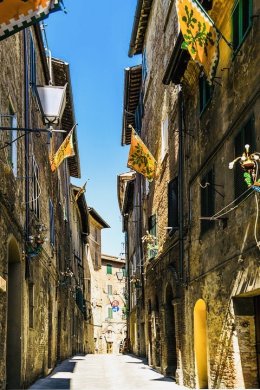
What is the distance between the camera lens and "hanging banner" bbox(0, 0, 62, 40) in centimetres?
647

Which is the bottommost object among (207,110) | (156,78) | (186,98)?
(207,110)

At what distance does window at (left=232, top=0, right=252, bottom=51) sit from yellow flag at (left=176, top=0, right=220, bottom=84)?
355mm

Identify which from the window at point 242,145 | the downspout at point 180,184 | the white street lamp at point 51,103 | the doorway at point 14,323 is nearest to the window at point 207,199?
the window at point 242,145

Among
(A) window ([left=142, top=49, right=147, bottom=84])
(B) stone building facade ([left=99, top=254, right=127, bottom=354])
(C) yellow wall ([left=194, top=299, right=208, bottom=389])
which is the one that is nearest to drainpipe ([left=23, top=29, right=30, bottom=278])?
(C) yellow wall ([left=194, top=299, right=208, bottom=389])

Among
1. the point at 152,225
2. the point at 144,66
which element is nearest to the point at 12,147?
the point at 152,225

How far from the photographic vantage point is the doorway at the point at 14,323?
487 inches

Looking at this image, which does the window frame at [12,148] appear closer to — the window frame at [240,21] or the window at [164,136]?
the window frame at [240,21]

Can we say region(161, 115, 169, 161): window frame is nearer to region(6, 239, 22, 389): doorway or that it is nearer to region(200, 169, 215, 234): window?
region(200, 169, 215, 234): window

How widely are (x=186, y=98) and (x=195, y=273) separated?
14.5ft

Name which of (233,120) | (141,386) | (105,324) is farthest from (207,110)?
(105,324)

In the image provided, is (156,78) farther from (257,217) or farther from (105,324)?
(105,324)

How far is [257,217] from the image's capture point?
8.84 m

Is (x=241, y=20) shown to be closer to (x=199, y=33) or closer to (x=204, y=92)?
(x=199, y=33)

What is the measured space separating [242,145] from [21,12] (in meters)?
4.61
